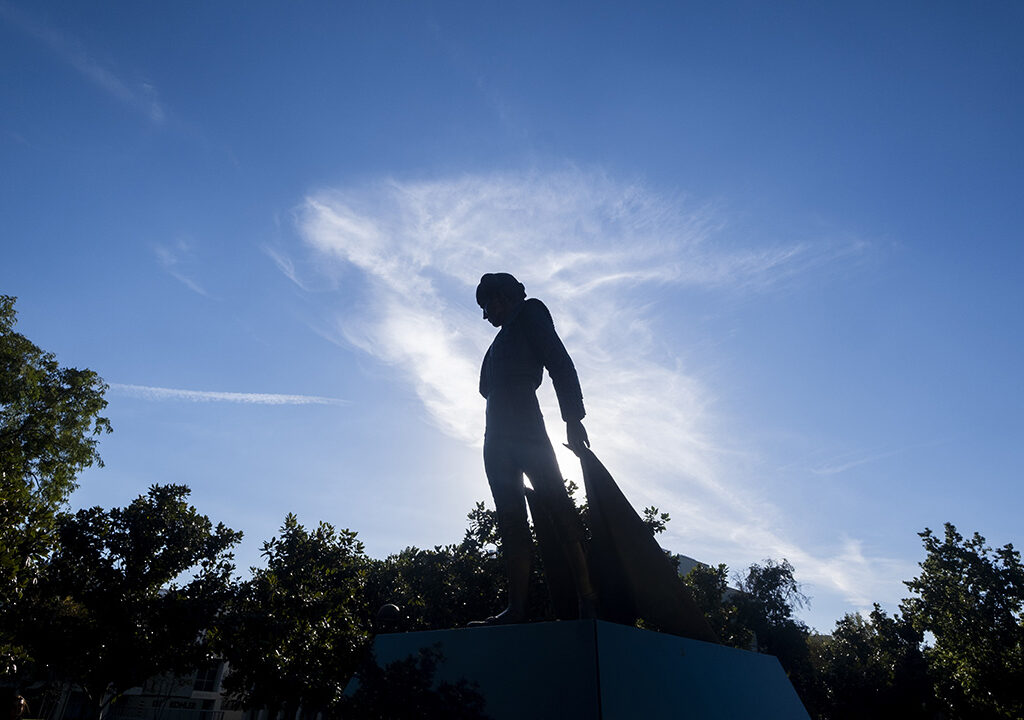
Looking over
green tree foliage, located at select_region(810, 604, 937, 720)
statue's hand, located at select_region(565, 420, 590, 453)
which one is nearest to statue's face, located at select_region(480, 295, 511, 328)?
statue's hand, located at select_region(565, 420, 590, 453)

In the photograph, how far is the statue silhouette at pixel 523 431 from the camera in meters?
4.03

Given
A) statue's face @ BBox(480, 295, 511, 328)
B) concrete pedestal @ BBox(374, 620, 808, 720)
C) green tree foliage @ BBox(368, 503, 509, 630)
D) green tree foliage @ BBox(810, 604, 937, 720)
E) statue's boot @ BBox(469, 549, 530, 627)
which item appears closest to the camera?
concrete pedestal @ BBox(374, 620, 808, 720)

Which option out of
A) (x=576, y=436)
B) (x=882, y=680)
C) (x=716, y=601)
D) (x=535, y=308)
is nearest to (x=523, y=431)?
(x=576, y=436)

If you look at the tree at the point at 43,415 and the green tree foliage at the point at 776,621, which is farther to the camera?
the green tree foliage at the point at 776,621

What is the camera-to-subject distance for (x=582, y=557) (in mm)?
4004

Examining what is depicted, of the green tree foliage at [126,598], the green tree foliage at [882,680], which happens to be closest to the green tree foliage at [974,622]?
the green tree foliage at [882,680]

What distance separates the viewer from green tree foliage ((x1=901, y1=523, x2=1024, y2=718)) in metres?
19.4

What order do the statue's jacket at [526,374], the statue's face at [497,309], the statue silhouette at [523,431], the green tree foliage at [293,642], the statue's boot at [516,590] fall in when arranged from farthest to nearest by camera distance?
the green tree foliage at [293,642] < the statue's face at [497,309] < the statue's jacket at [526,374] < the statue silhouette at [523,431] < the statue's boot at [516,590]

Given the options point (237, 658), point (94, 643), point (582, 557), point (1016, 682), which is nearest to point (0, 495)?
point (237, 658)

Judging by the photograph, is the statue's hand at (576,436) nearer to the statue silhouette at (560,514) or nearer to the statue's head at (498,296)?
the statue silhouette at (560,514)

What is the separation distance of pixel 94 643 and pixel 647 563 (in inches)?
918

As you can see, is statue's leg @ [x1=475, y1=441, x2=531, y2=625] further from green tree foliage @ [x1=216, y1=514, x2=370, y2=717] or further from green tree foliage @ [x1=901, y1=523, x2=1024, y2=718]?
green tree foliage @ [x1=901, y1=523, x2=1024, y2=718]

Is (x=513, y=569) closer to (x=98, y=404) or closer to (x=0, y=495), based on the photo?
(x=0, y=495)

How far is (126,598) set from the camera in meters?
20.8
